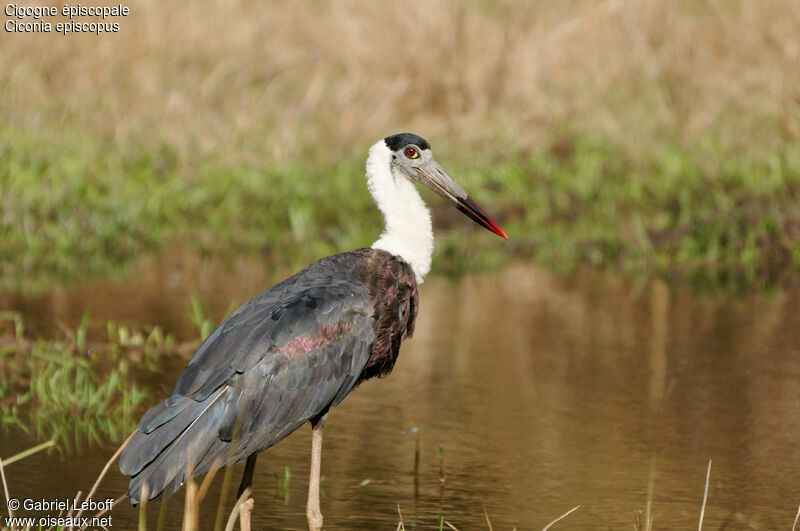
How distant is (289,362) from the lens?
4.35m

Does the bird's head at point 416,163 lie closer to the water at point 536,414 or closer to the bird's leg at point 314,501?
the water at point 536,414

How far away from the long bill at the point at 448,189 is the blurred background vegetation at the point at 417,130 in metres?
3.15

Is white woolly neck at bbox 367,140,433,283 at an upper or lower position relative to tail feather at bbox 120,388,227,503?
upper

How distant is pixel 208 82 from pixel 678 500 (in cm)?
786

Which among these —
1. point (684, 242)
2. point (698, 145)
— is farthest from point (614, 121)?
point (684, 242)

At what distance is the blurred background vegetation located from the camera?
8953mm

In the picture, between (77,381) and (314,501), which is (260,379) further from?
(77,381)

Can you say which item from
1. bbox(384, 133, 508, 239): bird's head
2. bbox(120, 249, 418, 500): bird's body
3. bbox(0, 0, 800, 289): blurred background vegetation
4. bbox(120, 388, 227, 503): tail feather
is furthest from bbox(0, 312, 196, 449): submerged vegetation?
bbox(0, 0, 800, 289): blurred background vegetation

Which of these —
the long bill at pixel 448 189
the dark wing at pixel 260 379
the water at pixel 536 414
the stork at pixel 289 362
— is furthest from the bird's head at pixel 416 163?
the water at pixel 536 414

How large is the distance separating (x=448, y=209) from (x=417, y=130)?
158 centimetres

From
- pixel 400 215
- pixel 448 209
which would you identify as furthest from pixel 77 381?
pixel 448 209

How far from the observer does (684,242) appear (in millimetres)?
8969

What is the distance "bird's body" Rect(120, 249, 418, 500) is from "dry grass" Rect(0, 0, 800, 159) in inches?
233

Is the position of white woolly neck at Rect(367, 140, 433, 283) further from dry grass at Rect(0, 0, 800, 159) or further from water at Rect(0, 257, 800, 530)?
dry grass at Rect(0, 0, 800, 159)
